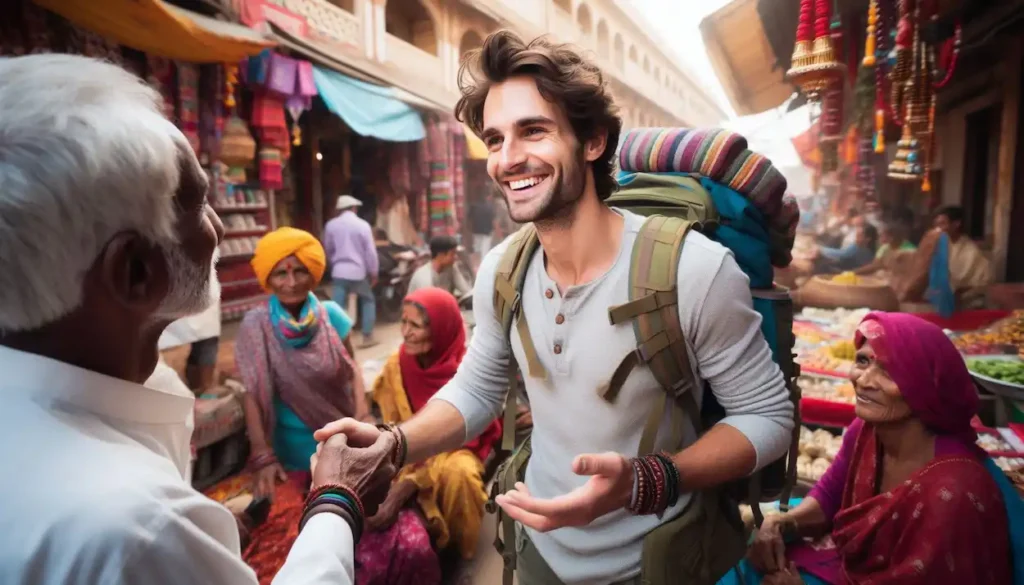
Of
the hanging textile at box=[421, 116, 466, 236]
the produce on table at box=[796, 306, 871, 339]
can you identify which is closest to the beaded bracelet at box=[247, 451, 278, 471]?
the hanging textile at box=[421, 116, 466, 236]

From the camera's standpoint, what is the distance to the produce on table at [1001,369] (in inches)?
93.4

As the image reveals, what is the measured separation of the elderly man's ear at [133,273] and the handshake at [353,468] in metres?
0.41

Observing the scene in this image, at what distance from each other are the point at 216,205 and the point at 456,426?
3.21 meters

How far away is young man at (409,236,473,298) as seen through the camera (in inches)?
180

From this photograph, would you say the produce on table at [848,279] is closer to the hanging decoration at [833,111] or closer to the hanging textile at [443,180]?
the hanging decoration at [833,111]

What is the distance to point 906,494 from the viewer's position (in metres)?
1.47

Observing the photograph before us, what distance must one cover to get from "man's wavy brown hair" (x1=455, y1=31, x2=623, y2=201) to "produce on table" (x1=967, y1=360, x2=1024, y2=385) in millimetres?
2122

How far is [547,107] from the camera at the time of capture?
4.28ft

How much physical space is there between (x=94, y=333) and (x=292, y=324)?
2.01m

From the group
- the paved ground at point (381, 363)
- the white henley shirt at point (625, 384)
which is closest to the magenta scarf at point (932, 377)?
the white henley shirt at point (625, 384)

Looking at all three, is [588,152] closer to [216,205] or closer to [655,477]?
[655,477]

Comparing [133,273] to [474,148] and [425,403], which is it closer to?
[425,403]

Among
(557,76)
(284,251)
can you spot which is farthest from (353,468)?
(284,251)

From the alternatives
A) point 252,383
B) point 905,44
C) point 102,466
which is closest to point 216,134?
point 252,383
